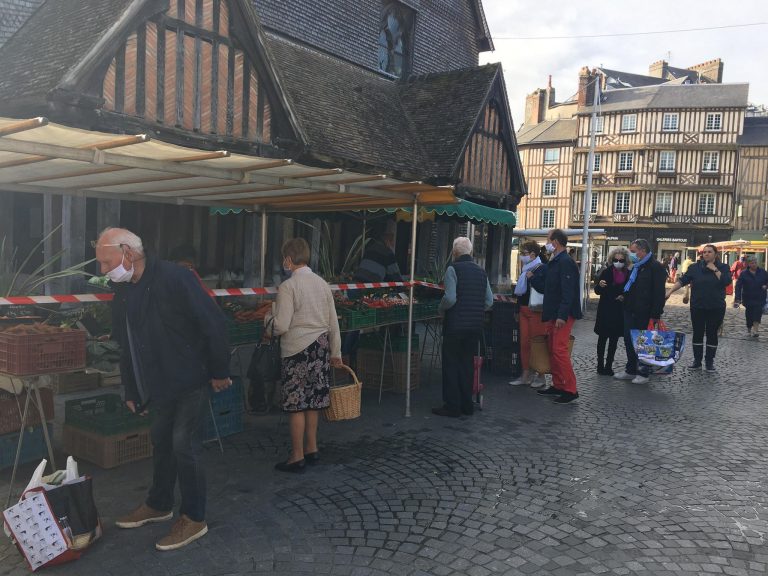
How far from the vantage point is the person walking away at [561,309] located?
22.6 ft

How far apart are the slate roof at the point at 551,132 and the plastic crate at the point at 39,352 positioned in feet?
141

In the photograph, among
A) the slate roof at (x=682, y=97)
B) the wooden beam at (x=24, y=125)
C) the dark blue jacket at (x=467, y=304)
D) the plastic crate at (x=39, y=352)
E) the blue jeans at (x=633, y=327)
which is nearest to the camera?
the wooden beam at (x=24, y=125)

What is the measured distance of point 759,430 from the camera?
6195mm

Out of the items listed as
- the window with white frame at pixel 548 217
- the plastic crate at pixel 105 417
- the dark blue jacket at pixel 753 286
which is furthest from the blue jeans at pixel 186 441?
the window with white frame at pixel 548 217

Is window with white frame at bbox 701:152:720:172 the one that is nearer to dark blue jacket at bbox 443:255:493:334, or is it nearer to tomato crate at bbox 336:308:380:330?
dark blue jacket at bbox 443:255:493:334

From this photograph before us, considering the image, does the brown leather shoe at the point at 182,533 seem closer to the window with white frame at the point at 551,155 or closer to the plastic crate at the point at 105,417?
the plastic crate at the point at 105,417

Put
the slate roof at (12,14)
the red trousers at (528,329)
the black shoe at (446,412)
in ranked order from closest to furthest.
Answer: the black shoe at (446,412)
the red trousers at (528,329)
the slate roof at (12,14)

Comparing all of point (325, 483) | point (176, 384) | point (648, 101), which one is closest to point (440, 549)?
point (325, 483)

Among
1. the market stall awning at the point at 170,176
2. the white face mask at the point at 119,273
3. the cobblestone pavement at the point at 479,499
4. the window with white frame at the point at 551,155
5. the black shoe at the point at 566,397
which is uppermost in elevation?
the window with white frame at the point at 551,155

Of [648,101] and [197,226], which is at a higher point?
[648,101]

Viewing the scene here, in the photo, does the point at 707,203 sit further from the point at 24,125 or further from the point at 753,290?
the point at 24,125

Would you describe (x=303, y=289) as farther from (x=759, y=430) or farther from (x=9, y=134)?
(x=759, y=430)

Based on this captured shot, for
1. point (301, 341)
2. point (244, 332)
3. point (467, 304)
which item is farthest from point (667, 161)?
point (301, 341)

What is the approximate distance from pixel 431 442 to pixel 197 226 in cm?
753
